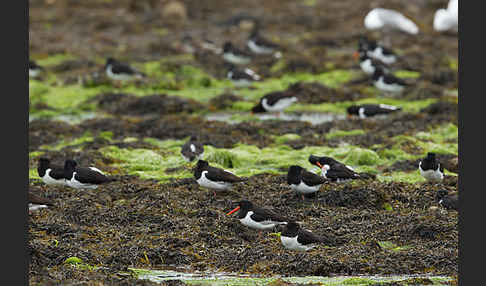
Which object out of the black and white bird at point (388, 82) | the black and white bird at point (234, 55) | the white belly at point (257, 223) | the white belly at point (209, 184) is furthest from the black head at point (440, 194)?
the black and white bird at point (234, 55)

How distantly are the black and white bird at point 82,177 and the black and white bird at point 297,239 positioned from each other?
3782 millimetres

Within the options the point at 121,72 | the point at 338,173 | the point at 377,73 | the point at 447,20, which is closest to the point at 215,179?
the point at 338,173

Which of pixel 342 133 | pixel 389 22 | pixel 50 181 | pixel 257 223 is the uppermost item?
pixel 389 22

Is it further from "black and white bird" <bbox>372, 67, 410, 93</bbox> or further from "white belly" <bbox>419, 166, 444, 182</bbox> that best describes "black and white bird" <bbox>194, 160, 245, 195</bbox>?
"black and white bird" <bbox>372, 67, 410, 93</bbox>

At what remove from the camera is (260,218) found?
933 cm

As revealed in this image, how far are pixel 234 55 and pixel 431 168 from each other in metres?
12.8

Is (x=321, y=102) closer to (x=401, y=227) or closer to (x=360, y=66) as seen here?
(x=360, y=66)

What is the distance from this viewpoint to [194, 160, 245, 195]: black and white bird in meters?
10.9

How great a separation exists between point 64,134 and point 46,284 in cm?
1001

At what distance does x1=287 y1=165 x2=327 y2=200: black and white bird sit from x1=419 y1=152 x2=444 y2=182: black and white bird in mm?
1804

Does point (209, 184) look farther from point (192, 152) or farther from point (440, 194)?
point (440, 194)

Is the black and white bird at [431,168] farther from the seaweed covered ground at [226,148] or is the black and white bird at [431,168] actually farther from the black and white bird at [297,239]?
the black and white bird at [297,239]

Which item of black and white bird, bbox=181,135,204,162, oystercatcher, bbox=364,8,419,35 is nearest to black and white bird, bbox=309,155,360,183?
black and white bird, bbox=181,135,204,162

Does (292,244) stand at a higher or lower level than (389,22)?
lower
